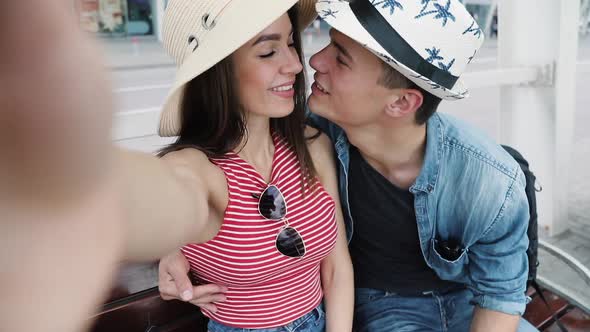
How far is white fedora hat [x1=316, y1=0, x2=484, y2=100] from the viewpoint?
132 cm

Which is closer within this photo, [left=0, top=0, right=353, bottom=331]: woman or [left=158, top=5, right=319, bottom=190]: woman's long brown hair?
[left=0, top=0, right=353, bottom=331]: woman

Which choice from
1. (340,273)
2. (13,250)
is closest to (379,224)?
(340,273)

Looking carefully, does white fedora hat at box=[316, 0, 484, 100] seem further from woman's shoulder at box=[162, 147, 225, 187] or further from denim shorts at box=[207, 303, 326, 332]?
denim shorts at box=[207, 303, 326, 332]

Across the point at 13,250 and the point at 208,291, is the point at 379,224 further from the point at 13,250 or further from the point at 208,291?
the point at 13,250

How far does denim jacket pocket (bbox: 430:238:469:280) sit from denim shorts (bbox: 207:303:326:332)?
1.22 ft

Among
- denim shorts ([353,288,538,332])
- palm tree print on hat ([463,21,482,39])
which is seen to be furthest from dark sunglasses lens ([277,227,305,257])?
palm tree print on hat ([463,21,482,39])

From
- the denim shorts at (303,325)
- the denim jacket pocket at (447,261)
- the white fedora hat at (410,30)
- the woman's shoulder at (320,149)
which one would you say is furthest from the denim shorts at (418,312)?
the white fedora hat at (410,30)

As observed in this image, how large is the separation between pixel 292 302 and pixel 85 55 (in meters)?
1.30

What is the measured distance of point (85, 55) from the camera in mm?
224

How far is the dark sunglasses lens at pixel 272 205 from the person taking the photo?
1320 millimetres

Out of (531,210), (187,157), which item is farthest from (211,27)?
(531,210)

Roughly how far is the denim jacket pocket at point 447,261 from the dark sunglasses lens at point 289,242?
1.55 ft

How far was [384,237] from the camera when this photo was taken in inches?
65.9

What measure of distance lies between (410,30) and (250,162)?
20.8 inches
